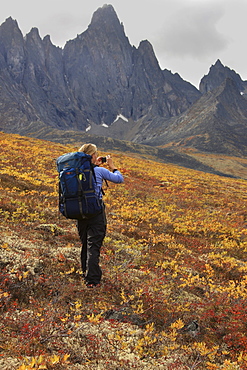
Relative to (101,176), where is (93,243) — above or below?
below

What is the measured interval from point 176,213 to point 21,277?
1361cm

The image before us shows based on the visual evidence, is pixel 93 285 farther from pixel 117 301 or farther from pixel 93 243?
pixel 93 243

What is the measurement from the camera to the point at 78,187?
558cm

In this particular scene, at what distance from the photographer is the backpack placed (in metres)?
5.59

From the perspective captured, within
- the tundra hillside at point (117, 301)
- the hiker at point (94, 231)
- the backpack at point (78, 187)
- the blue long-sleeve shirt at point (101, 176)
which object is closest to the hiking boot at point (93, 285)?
the hiker at point (94, 231)

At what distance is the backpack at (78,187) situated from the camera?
5.59 metres

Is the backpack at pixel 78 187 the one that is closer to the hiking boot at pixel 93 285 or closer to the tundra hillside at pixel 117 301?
the hiking boot at pixel 93 285

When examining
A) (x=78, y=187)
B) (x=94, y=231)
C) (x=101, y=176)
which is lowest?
(x=94, y=231)

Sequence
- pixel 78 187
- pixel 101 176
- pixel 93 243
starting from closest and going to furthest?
pixel 78 187 < pixel 93 243 < pixel 101 176

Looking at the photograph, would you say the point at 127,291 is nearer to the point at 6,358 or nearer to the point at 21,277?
Result: the point at 21,277

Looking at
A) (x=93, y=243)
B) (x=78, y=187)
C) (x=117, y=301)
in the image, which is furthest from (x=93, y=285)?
(x=78, y=187)

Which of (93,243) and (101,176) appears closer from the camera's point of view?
(93,243)

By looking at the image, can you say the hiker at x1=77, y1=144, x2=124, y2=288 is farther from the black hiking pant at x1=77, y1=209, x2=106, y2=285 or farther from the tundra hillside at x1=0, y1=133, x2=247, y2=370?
the tundra hillside at x1=0, y1=133, x2=247, y2=370

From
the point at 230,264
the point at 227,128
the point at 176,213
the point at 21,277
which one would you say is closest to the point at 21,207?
the point at 21,277
